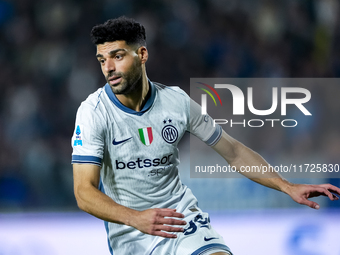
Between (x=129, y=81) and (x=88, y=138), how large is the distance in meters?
0.43

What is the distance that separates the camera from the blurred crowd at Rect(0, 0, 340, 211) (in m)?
5.92

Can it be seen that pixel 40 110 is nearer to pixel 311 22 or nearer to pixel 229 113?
pixel 229 113

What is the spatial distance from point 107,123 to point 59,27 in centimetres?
440

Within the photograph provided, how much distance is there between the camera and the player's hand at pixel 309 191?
2.32 m

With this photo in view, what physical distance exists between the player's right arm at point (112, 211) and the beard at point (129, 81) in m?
0.50

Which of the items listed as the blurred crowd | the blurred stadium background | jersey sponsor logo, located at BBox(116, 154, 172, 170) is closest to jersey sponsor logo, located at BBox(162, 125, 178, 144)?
jersey sponsor logo, located at BBox(116, 154, 172, 170)

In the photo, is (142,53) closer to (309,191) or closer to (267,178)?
(267,178)

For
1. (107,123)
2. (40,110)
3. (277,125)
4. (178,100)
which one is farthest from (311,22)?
(107,123)

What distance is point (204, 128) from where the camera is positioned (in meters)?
2.82

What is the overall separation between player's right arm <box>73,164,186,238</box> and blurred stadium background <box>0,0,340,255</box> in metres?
2.83

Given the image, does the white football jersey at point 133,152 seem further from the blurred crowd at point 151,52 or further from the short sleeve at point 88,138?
the blurred crowd at point 151,52

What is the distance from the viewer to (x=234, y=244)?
397 centimetres

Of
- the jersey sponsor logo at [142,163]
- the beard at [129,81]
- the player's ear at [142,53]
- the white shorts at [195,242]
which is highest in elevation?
the player's ear at [142,53]

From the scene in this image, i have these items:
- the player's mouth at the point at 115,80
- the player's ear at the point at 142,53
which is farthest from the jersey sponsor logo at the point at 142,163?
the player's ear at the point at 142,53
